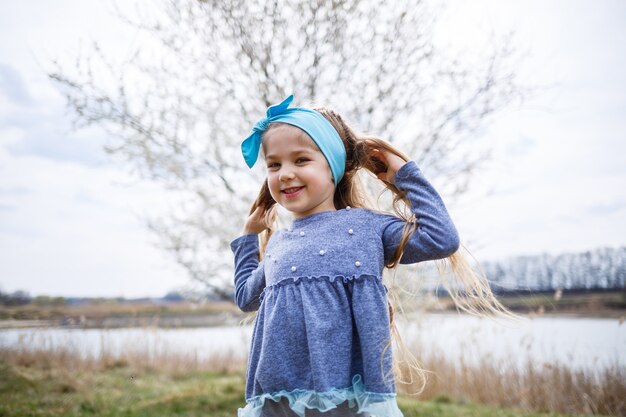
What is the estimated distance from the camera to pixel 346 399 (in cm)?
168

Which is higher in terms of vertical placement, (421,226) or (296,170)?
(296,170)

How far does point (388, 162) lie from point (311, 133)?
1.02 ft

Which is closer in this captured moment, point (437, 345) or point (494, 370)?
point (494, 370)

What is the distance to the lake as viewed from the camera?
5.86m

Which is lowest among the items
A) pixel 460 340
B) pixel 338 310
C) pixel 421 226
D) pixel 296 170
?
pixel 460 340

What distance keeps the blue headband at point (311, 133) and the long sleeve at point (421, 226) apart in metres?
0.22

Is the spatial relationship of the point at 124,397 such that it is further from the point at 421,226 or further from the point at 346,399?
the point at 421,226

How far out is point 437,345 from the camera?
21.1ft

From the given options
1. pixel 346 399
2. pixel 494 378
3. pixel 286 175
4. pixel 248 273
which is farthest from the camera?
pixel 494 378

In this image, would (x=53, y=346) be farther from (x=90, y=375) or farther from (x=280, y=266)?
(x=280, y=266)

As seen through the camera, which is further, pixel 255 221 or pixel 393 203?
pixel 255 221

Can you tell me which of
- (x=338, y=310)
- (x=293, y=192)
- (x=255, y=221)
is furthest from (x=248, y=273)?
(x=338, y=310)

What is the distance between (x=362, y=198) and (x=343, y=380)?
27.5 inches

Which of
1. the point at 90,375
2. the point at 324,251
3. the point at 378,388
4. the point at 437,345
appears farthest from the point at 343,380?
the point at 90,375
